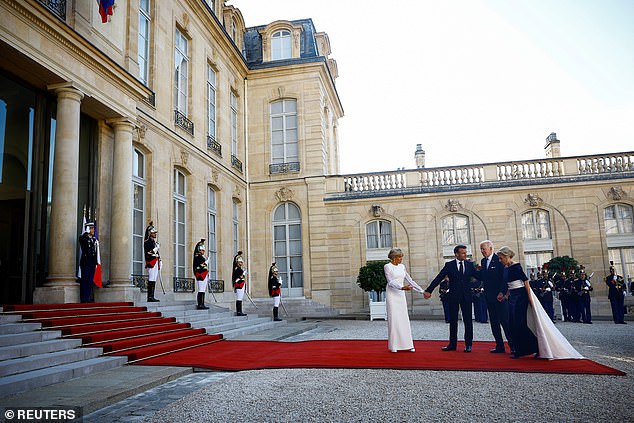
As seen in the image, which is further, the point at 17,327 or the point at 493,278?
the point at 493,278

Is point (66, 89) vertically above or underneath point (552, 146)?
underneath

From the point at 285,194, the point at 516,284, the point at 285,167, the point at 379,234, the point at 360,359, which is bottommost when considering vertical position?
the point at 360,359

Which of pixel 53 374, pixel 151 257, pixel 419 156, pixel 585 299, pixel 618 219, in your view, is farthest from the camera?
pixel 419 156

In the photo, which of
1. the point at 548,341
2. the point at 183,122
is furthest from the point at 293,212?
the point at 548,341

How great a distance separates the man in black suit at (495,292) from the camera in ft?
22.2

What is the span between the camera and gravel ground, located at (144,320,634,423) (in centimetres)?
370

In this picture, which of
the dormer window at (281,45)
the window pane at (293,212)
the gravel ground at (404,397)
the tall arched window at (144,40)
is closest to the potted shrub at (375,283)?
the window pane at (293,212)

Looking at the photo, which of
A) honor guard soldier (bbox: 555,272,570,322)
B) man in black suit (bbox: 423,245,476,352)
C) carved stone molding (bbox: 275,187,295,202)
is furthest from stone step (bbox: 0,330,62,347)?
carved stone molding (bbox: 275,187,295,202)

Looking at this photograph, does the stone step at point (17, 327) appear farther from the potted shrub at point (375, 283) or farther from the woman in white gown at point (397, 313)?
the potted shrub at point (375, 283)

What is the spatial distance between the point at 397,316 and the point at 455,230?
11.0 metres

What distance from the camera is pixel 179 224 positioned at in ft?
44.7

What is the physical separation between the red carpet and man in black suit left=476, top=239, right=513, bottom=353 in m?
0.31

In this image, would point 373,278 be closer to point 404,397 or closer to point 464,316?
point 464,316

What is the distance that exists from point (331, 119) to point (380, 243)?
23.1 ft
